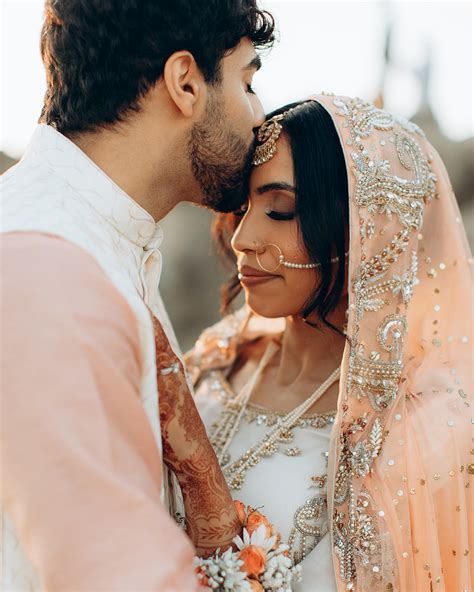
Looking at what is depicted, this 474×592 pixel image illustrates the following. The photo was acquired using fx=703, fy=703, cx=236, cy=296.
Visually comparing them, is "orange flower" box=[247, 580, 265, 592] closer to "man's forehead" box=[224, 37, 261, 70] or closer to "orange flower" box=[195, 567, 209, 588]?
"orange flower" box=[195, 567, 209, 588]

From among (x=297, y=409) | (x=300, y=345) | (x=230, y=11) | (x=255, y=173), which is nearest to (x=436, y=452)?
(x=297, y=409)

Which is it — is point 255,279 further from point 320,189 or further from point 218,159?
point 218,159

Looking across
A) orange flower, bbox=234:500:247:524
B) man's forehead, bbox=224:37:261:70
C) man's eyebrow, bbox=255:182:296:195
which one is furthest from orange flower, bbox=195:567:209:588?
man's forehead, bbox=224:37:261:70

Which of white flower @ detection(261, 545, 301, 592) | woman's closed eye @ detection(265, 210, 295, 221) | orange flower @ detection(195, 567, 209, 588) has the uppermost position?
woman's closed eye @ detection(265, 210, 295, 221)

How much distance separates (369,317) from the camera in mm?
2355

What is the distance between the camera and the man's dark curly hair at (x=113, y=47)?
1.91 metres

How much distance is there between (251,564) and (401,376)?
89 centimetres

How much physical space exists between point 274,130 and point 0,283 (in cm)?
144

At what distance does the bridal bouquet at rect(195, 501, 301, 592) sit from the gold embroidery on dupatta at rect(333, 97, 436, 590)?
23cm

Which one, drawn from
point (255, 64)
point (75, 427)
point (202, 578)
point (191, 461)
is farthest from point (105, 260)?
point (255, 64)

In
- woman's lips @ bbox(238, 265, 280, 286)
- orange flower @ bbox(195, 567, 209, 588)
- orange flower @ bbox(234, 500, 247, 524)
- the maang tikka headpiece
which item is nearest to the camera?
orange flower @ bbox(195, 567, 209, 588)

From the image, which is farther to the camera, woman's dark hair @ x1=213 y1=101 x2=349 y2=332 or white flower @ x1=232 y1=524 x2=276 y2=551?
woman's dark hair @ x1=213 y1=101 x2=349 y2=332

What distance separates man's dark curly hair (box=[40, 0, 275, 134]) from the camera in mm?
1905

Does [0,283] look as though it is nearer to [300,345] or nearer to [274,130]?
[274,130]
